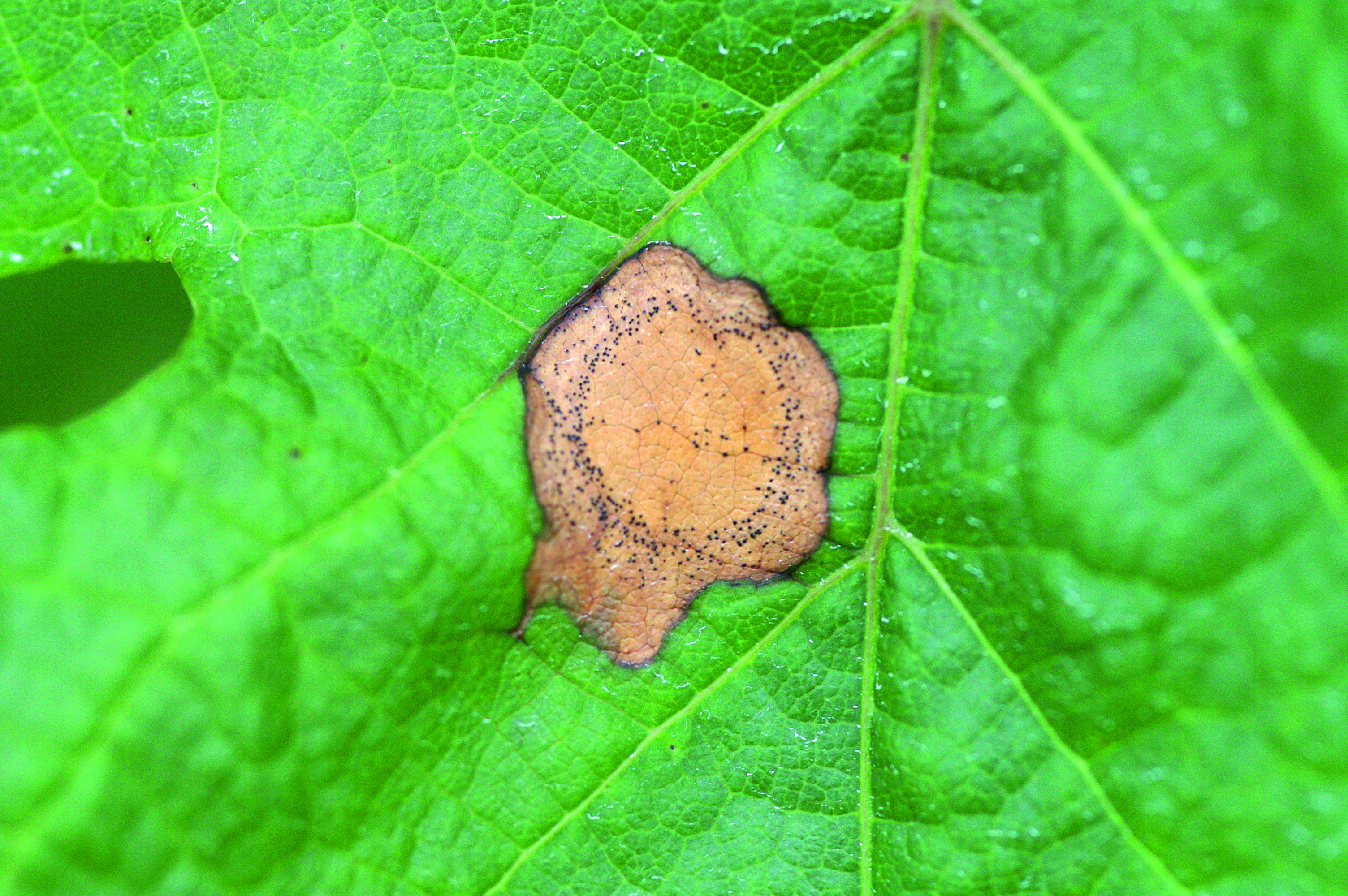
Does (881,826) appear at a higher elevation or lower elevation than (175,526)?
lower

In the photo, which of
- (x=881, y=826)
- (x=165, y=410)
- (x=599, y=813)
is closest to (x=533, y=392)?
(x=165, y=410)

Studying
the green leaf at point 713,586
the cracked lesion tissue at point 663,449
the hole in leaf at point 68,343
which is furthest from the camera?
the hole in leaf at point 68,343

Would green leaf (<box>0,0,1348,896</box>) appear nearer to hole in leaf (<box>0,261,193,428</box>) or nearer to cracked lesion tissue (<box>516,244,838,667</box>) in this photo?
cracked lesion tissue (<box>516,244,838,667</box>)

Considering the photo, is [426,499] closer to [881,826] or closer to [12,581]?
[12,581]

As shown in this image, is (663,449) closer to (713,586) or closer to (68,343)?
(713,586)

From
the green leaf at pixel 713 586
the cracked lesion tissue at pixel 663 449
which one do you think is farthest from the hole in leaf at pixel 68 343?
the cracked lesion tissue at pixel 663 449

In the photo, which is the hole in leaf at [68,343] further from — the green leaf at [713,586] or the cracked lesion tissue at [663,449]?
the cracked lesion tissue at [663,449]
